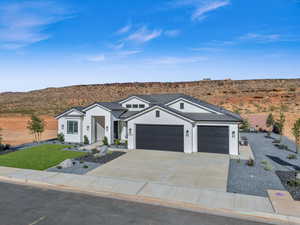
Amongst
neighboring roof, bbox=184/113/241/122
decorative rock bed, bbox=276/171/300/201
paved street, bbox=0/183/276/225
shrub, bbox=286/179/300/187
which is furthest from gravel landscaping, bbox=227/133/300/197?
neighboring roof, bbox=184/113/241/122

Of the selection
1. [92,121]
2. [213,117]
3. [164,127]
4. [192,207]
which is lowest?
[192,207]

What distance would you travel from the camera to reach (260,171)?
1352 cm

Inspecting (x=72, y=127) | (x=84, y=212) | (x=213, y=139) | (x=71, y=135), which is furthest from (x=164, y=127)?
(x=84, y=212)

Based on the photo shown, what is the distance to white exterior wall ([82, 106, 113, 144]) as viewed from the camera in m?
22.3

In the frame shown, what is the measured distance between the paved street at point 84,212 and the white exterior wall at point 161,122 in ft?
34.1

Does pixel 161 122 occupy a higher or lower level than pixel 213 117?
lower

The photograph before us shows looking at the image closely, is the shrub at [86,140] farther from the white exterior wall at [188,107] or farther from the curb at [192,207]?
the curb at [192,207]

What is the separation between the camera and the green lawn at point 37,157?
48.8ft

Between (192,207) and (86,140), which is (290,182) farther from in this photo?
(86,140)

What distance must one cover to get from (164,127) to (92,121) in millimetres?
8234

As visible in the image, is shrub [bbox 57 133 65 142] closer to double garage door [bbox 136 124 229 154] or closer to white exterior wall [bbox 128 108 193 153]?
white exterior wall [bbox 128 108 193 153]

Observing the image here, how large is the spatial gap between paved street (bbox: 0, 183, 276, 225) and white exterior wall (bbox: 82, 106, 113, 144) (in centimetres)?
1231

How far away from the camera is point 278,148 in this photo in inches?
804

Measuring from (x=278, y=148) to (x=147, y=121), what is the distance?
1269cm
